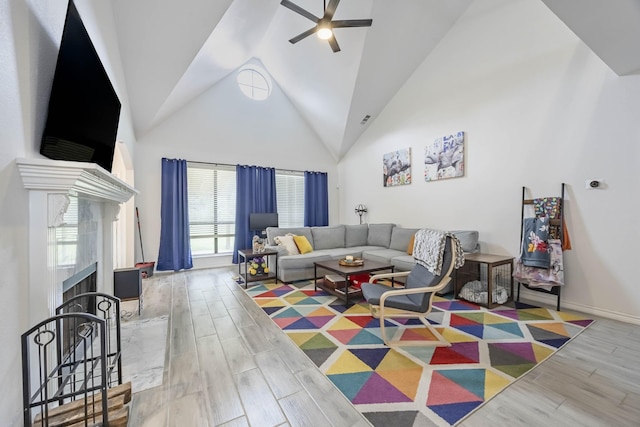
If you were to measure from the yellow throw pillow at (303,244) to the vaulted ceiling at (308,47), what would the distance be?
269cm

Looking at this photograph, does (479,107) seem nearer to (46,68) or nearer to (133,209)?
(46,68)

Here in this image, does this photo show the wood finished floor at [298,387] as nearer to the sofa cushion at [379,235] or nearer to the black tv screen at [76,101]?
the black tv screen at [76,101]

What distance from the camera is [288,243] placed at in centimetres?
452

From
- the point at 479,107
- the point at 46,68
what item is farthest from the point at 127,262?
the point at 479,107

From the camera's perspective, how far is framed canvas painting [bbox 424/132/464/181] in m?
4.09

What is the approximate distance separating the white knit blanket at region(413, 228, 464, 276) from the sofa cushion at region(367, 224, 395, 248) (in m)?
2.41

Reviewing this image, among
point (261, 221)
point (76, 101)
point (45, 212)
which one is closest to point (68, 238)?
point (45, 212)

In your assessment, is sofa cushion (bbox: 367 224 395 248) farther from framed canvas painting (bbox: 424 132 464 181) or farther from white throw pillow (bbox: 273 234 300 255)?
white throw pillow (bbox: 273 234 300 255)

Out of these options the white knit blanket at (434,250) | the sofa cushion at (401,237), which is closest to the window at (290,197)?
the sofa cushion at (401,237)

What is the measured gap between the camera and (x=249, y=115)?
5.81m

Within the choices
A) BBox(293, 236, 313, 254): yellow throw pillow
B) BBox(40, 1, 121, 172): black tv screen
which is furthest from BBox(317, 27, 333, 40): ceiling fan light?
BBox(293, 236, 313, 254): yellow throw pillow

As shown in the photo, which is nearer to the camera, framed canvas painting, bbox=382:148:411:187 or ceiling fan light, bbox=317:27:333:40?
ceiling fan light, bbox=317:27:333:40

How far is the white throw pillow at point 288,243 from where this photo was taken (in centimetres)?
444

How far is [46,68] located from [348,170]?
573cm
